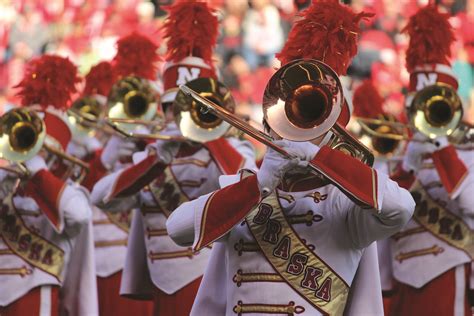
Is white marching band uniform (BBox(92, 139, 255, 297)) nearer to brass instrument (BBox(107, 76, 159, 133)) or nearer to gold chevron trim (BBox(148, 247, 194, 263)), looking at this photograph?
gold chevron trim (BBox(148, 247, 194, 263))

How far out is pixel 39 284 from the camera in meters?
7.40

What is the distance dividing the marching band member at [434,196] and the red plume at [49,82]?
212 centimetres

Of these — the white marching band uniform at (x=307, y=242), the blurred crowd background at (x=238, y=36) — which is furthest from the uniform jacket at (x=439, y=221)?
the blurred crowd background at (x=238, y=36)

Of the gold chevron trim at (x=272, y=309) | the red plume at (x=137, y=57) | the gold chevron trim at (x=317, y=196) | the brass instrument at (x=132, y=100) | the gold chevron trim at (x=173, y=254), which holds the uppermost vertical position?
the red plume at (x=137, y=57)

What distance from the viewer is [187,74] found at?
7.91 meters

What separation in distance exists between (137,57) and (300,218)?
14.0 ft

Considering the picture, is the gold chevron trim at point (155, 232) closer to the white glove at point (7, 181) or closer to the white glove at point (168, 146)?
the white glove at point (168, 146)

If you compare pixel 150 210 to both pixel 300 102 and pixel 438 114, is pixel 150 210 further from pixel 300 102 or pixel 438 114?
pixel 300 102

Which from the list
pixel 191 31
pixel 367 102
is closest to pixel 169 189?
pixel 191 31

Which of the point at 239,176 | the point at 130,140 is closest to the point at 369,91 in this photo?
the point at 130,140

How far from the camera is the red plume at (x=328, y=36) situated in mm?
5512

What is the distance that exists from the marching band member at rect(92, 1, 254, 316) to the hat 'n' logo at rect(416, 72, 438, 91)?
119cm

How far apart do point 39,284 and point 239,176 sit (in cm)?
234

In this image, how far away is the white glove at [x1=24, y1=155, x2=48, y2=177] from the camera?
24.5ft
